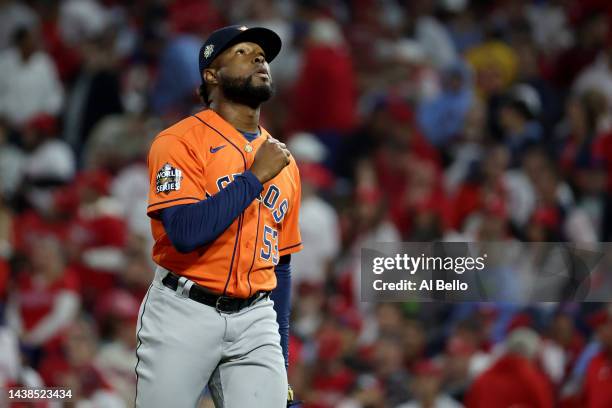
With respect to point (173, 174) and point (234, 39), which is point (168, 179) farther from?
point (234, 39)

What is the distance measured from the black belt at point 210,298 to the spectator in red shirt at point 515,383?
10.7 feet

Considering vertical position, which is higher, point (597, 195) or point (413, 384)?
point (597, 195)

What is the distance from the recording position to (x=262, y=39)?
365 centimetres

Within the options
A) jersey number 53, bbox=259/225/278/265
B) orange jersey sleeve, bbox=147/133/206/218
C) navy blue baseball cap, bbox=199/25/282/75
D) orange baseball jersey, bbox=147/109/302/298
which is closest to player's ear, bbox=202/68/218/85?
navy blue baseball cap, bbox=199/25/282/75

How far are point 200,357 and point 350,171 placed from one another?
572 cm

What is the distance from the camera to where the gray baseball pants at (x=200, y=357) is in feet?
11.1

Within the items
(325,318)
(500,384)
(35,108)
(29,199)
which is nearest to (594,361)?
(500,384)

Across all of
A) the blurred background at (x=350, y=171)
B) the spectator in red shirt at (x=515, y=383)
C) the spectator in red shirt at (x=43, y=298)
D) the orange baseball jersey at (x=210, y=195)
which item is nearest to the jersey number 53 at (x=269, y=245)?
the orange baseball jersey at (x=210, y=195)

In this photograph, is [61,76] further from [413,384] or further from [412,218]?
[413,384]

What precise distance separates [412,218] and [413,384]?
1710 millimetres

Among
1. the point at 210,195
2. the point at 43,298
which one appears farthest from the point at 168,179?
the point at 43,298

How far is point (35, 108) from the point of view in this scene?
32.5 ft

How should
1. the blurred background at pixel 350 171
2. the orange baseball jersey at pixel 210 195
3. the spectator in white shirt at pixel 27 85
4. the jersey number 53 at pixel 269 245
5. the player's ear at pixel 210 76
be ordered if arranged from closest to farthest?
the orange baseball jersey at pixel 210 195
the jersey number 53 at pixel 269 245
the player's ear at pixel 210 76
the blurred background at pixel 350 171
the spectator in white shirt at pixel 27 85

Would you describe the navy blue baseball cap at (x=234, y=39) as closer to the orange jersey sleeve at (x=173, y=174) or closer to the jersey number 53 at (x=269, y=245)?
the orange jersey sleeve at (x=173, y=174)
